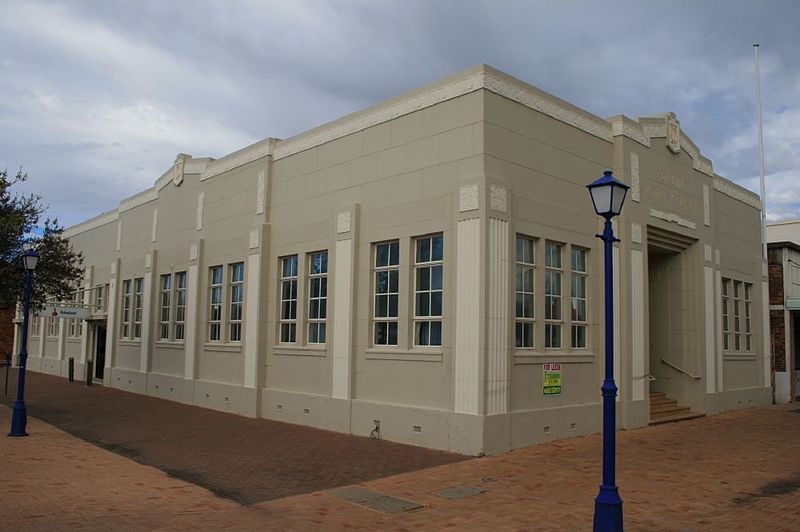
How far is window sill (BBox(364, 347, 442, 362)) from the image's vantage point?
13.3m

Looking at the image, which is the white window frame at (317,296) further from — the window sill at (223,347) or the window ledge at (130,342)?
the window ledge at (130,342)

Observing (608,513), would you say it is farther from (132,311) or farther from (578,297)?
(132,311)

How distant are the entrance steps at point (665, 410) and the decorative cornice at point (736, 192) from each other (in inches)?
251

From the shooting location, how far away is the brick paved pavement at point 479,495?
8055 mm

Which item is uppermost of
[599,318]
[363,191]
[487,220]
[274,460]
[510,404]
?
[363,191]

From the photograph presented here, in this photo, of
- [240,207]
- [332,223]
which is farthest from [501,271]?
[240,207]

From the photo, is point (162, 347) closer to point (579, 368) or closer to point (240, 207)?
point (240, 207)

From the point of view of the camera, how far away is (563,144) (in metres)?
14.6

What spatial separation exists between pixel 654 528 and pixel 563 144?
8.76 meters

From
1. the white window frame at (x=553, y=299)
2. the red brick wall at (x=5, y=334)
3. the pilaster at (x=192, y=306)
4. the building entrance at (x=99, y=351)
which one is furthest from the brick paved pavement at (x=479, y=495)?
the red brick wall at (x=5, y=334)

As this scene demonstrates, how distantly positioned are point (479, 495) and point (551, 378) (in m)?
4.76

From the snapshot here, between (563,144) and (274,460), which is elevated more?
(563,144)

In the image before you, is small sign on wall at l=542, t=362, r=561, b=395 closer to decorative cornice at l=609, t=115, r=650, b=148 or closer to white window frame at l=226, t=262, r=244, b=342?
decorative cornice at l=609, t=115, r=650, b=148

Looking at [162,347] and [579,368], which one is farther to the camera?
[162,347]
